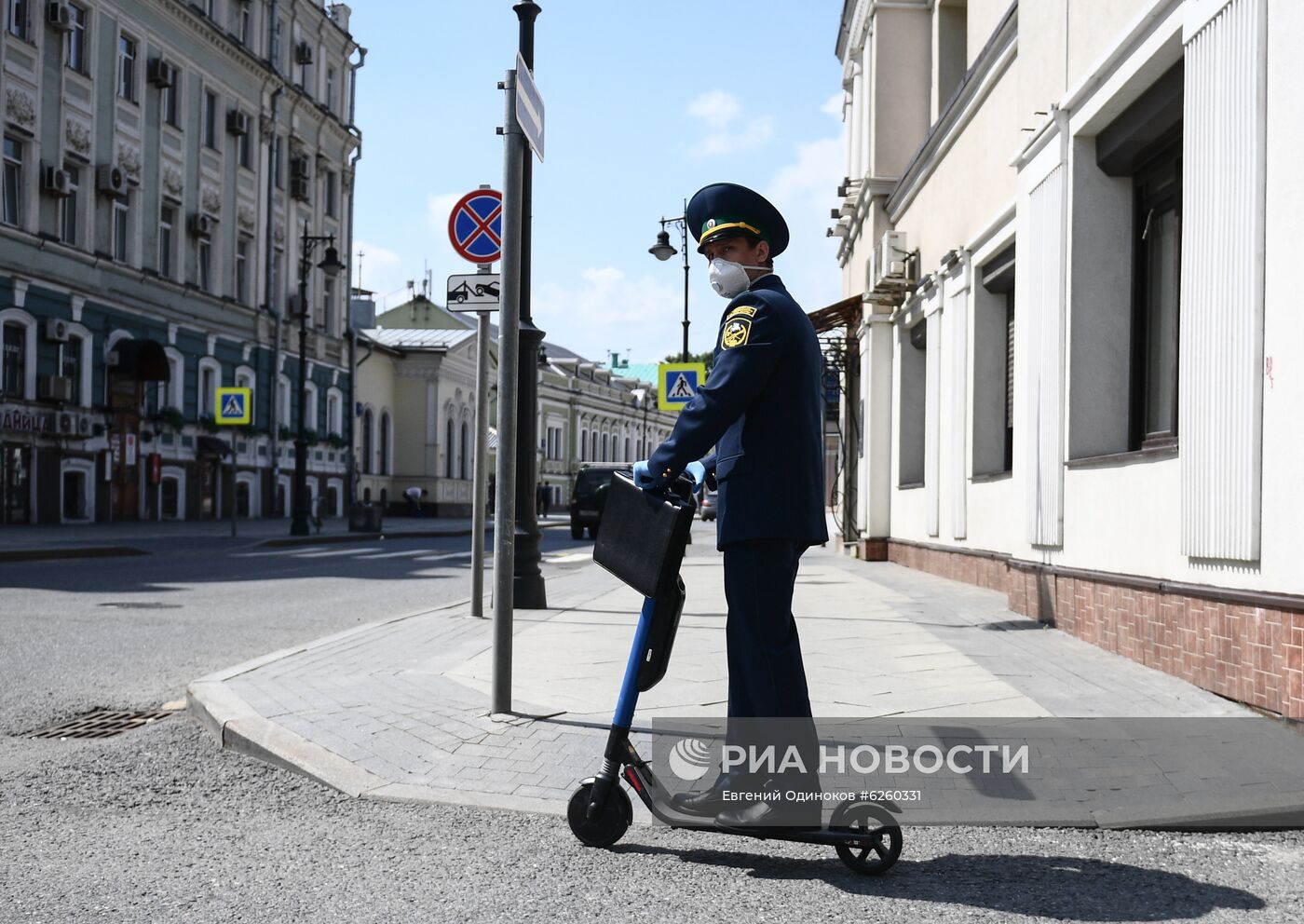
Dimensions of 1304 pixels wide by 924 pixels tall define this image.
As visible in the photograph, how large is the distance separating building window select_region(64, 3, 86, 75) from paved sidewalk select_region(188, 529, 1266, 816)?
85.4 ft

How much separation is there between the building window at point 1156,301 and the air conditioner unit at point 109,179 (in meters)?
29.0

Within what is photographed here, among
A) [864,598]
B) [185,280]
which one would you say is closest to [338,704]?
[864,598]

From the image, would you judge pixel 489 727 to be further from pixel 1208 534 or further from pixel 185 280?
pixel 185 280

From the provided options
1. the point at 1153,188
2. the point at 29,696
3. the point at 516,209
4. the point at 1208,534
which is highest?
the point at 1153,188

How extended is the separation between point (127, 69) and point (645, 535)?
34471 millimetres

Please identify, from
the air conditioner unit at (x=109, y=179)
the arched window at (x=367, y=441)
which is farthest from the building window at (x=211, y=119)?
the arched window at (x=367, y=441)

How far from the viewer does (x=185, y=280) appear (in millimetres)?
36781

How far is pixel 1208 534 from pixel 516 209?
3.67 meters

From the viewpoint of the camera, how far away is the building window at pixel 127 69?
108 ft

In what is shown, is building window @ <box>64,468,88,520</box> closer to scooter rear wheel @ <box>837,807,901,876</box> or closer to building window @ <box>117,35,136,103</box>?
building window @ <box>117,35,136,103</box>

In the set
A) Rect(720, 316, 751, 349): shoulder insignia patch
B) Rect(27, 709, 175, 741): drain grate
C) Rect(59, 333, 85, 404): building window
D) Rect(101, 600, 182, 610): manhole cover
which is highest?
Rect(59, 333, 85, 404): building window

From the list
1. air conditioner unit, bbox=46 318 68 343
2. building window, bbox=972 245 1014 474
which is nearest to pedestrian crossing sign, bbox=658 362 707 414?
building window, bbox=972 245 1014 474

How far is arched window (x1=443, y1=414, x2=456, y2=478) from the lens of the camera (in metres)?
61.6

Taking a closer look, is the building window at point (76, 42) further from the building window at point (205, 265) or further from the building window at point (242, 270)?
the building window at point (242, 270)
